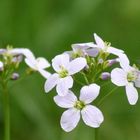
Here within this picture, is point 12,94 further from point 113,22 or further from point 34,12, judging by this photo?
point 113,22

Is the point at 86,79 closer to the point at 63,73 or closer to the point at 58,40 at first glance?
the point at 63,73

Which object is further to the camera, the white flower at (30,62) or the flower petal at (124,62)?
the white flower at (30,62)

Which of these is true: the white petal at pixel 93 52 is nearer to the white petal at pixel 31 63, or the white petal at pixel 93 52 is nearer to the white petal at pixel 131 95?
the white petal at pixel 131 95

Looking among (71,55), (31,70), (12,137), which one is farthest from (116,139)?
(71,55)

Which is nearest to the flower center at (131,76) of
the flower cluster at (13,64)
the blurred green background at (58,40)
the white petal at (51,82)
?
the white petal at (51,82)

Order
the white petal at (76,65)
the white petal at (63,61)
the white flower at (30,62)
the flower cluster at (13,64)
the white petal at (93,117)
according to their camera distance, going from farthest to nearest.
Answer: the white flower at (30,62) → the flower cluster at (13,64) → the white petal at (63,61) → the white petal at (76,65) → the white petal at (93,117)

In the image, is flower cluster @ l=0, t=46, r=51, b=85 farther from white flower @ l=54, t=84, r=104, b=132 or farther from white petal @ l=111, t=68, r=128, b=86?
white petal @ l=111, t=68, r=128, b=86

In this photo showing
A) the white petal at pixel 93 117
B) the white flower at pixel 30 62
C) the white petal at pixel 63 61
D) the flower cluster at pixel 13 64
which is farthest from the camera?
the white flower at pixel 30 62
